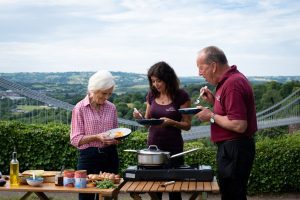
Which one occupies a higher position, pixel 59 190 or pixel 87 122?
pixel 87 122

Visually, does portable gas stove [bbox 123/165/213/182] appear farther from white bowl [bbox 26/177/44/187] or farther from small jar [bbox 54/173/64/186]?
white bowl [bbox 26/177/44/187]

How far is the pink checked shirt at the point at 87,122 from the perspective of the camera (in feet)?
15.2

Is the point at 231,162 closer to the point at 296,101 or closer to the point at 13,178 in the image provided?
the point at 13,178

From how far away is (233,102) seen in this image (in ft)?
12.9

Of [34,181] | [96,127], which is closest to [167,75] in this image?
[96,127]

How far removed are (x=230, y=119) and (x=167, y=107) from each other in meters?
0.98

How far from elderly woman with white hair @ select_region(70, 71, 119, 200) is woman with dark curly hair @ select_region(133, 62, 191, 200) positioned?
1.05 ft

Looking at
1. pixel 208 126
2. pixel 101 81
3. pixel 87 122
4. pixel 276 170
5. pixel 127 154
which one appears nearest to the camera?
pixel 101 81

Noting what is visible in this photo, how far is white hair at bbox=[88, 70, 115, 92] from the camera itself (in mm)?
4516

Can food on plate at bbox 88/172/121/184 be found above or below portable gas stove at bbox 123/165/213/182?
below

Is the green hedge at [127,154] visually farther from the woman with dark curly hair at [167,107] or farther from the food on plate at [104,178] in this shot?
the food on plate at [104,178]

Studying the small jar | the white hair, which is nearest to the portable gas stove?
the small jar

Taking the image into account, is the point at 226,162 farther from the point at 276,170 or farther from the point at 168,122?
the point at 276,170

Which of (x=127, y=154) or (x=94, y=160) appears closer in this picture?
(x=94, y=160)
